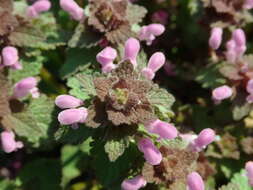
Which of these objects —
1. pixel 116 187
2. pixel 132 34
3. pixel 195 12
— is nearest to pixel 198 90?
pixel 195 12

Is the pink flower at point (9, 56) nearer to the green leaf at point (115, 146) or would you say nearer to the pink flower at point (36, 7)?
the pink flower at point (36, 7)

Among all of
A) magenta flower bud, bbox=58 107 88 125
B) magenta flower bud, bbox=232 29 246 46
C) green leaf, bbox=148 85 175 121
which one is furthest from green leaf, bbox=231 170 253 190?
magenta flower bud, bbox=58 107 88 125

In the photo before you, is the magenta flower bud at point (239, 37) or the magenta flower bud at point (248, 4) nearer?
the magenta flower bud at point (239, 37)

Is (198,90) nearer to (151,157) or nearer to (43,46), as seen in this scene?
(43,46)

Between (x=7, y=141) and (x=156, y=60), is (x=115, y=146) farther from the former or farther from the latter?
(x=7, y=141)

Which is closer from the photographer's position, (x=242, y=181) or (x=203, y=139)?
(x=203, y=139)

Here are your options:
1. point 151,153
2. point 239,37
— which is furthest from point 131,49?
point 239,37

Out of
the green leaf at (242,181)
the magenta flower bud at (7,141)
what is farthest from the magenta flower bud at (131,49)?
the green leaf at (242,181)
